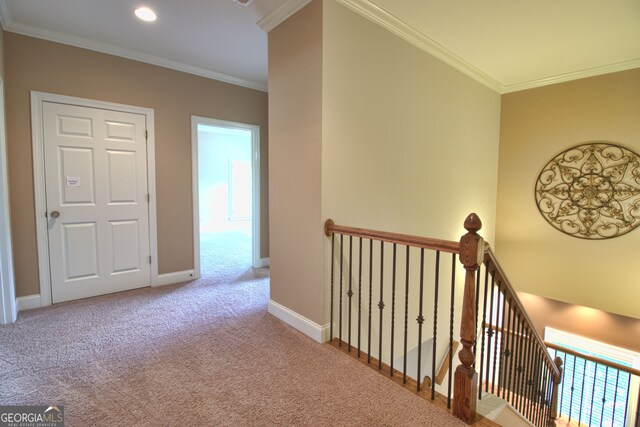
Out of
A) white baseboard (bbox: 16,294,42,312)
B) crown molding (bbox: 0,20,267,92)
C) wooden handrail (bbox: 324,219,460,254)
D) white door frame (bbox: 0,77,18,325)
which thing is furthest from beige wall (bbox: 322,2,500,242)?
white baseboard (bbox: 16,294,42,312)

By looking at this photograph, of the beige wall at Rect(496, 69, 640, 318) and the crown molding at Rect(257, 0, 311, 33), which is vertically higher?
the crown molding at Rect(257, 0, 311, 33)

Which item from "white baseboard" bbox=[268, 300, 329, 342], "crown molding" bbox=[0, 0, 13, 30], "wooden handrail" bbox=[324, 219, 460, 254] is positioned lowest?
"white baseboard" bbox=[268, 300, 329, 342]

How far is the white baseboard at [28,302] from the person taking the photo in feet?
9.20

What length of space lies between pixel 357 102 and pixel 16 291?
3.50 meters

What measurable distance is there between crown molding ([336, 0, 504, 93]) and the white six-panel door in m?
2.56

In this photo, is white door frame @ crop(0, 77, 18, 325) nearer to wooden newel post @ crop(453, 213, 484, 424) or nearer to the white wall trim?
the white wall trim

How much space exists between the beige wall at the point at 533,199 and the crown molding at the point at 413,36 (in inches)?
36.6

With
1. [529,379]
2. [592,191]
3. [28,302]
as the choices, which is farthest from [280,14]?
[592,191]

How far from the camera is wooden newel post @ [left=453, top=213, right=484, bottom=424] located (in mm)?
1499

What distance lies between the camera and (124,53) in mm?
3172

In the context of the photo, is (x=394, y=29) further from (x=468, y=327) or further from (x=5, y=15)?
(x=5, y=15)

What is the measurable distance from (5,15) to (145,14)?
1.10m

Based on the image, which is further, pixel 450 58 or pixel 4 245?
pixel 450 58

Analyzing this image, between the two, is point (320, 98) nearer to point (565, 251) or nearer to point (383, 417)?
point (383, 417)
